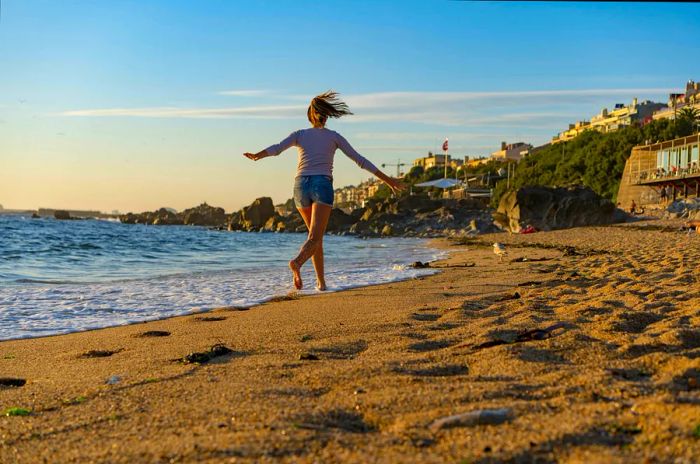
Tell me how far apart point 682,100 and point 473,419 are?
93364 mm

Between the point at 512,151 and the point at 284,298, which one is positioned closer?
the point at 284,298

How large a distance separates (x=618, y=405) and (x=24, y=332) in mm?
4828

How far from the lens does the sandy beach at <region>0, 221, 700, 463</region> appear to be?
1.98 m

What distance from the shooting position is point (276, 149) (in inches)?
266

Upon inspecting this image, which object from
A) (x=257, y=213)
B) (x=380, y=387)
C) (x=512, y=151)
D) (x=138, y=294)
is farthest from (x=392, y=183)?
(x=512, y=151)

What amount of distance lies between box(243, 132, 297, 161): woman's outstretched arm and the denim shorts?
39 centimetres

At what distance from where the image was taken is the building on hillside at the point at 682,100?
74963 mm

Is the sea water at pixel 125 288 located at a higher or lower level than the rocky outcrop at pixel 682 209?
lower

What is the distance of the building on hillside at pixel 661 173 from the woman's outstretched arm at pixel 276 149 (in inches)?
1398

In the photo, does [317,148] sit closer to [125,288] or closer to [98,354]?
[98,354]

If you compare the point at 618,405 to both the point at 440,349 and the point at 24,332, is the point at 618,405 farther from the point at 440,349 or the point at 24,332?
the point at 24,332

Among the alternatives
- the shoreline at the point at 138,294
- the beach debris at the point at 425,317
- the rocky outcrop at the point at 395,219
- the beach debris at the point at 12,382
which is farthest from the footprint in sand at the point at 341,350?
the rocky outcrop at the point at 395,219

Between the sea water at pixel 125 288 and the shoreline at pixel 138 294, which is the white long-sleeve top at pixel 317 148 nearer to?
the shoreline at pixel 138 294

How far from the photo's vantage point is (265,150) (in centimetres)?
671
